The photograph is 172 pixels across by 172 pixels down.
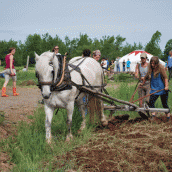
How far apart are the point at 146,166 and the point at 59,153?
4.67ft

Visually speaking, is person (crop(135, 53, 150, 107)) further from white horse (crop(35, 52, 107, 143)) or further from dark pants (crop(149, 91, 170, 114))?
white horse (crop(35, 52, 107, 143))

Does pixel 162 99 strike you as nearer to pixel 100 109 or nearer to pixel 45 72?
pixel 100 109

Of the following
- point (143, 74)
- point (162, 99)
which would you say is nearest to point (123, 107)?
point (162, 99)

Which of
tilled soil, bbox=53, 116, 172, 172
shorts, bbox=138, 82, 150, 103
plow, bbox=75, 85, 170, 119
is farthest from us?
shorts, bbox=138, 82, 150, 103

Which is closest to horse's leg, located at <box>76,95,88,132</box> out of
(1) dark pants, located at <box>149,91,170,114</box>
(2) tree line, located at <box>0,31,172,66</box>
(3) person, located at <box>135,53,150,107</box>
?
(1) dark pants, located at <box>149,91,170,114</box>

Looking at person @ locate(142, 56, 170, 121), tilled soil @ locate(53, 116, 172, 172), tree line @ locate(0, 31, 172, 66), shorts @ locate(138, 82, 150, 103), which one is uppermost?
tree line @ locate(0, 31, 172, 66)

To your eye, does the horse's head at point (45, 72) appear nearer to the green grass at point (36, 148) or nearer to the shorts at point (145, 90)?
the green grass at point (36, 148)

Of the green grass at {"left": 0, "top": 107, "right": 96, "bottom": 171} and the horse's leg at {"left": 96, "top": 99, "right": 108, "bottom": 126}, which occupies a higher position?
the horse's leg at {"left": 96, "top": 99, "right": 108, "bottom": 126}

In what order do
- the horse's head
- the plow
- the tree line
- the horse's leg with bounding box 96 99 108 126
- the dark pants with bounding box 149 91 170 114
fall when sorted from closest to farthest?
1. the horse's head
2. the plow
3. the horse's leg with bounding box 96 99 108 126
4. the dark pants with bounding box 149 91 170 114
5. the tree line

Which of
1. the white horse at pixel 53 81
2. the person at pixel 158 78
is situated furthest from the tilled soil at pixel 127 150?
the person at pixel 158 78

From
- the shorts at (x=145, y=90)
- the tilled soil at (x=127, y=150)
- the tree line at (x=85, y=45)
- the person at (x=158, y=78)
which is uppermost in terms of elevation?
the tree line at (x=85, y=45)

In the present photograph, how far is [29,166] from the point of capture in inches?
120

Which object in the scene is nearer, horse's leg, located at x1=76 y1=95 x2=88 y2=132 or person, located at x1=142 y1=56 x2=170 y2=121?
horse's leg, located at x1=76 y1=95 x2=88 y2=132

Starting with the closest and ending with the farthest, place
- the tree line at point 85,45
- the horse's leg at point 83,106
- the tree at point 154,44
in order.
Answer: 1. the horse's leg at point 83,106
2. the tree line at point 85,45
3. the tree at point 154,44
